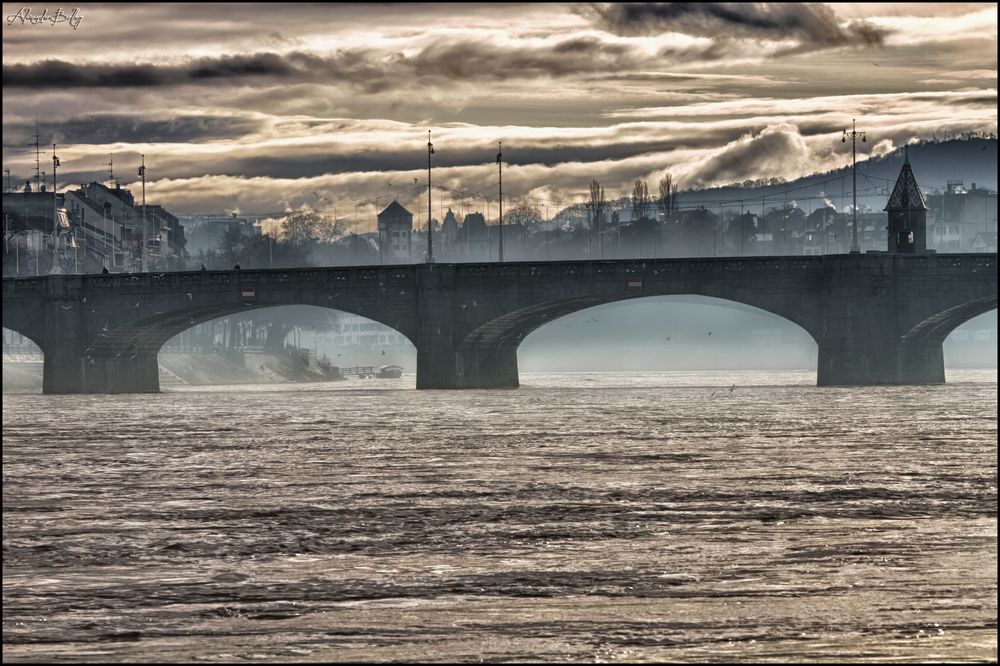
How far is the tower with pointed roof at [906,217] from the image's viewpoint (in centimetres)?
8819

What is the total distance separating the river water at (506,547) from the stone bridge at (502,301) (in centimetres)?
3070

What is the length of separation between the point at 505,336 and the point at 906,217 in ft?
71.9

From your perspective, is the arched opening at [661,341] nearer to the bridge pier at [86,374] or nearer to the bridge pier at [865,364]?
the bridge pier at [86,374]

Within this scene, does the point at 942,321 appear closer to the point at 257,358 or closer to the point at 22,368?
the point at 22,368

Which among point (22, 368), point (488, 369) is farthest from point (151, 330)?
point (488, 369)

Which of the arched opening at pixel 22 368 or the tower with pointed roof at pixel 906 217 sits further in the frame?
the arched opening at pixel 22 368

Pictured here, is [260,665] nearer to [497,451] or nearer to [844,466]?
[844,466]

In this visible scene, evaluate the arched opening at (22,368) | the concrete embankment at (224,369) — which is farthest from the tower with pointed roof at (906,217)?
the arched opening at (22,368)

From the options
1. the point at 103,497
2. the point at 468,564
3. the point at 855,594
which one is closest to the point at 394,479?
the point at 103,497

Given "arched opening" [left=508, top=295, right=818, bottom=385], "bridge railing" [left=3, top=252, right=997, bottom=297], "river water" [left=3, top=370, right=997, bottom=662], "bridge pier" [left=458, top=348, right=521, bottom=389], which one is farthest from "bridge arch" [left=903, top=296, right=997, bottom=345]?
"arched opening" [left=508, top=295, right=818, bottom=385]

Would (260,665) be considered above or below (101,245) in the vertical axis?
below

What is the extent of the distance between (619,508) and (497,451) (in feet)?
47.9

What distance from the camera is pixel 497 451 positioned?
42125mm

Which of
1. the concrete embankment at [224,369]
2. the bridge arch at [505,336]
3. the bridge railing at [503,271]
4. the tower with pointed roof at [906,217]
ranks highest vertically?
the tower with pointed roof at [906,217]
